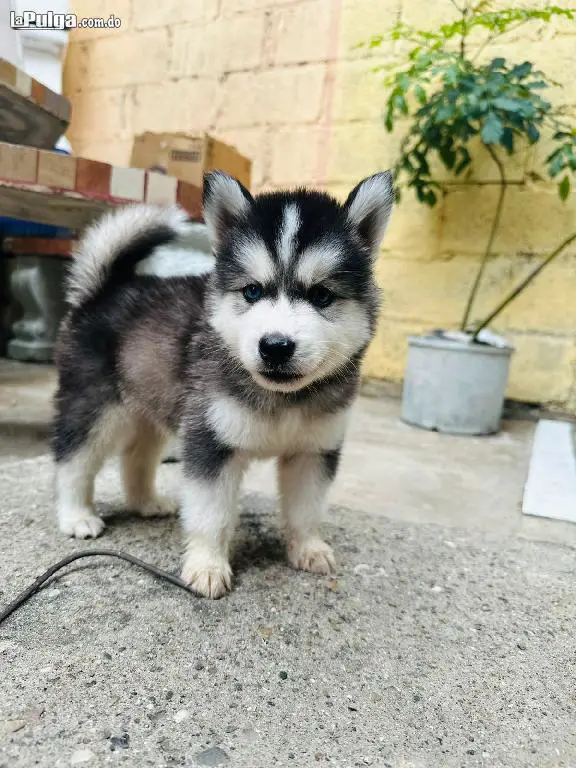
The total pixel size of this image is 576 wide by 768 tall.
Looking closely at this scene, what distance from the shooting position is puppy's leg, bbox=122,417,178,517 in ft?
7.25

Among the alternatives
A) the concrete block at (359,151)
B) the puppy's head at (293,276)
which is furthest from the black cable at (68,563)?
the concrete block at (359,151)

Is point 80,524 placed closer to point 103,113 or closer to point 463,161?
point 463,161

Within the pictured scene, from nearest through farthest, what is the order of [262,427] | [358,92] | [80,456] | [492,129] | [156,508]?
[262,427]
[80,456]
[156,508]
[492,129]
[358,92]

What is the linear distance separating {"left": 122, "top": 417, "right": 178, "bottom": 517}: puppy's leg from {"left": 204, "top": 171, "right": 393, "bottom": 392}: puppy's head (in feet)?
2.48

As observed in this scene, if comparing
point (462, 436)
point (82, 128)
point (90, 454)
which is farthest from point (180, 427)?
point (82, 128)

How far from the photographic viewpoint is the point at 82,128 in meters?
5.29

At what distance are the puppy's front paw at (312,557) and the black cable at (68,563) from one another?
0.36 metres

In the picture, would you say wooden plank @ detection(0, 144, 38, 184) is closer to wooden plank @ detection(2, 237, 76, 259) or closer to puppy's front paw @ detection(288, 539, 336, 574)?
puppy's front paw @ detection(288, 539, 336, 574)

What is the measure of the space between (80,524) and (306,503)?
752 millimetres

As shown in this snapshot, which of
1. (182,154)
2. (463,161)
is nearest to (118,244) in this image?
(182,154)

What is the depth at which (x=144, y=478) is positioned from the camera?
7.34ft

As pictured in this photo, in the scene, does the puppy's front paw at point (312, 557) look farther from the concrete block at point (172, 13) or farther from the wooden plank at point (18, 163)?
the concrete block at point (172, 13)

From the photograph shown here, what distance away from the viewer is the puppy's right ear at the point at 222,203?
162cm

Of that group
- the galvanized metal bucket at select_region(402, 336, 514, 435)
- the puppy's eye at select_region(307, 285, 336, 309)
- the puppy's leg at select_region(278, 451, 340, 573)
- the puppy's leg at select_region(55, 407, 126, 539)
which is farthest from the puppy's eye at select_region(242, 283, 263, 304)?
the galvanized metal bucket at select_region(402, 336, 514, 435)
